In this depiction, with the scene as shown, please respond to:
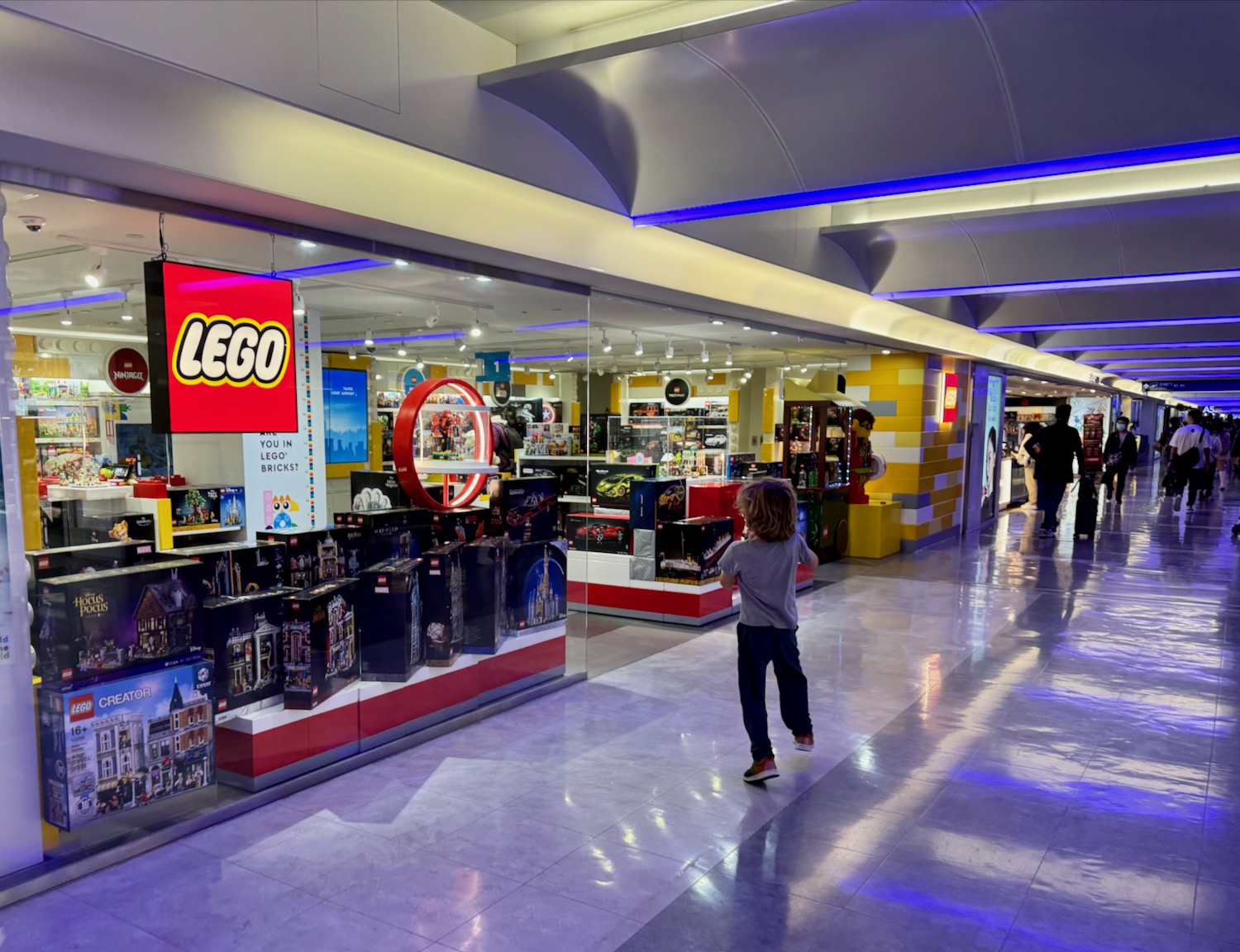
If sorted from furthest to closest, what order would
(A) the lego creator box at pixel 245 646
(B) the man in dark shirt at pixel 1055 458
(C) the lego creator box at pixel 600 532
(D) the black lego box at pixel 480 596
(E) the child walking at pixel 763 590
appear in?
(B) the man in dark shirt at pixel 1055 458 < (C) the lego creator box at pixel 600 532 < (D) the black lego box at pixel 480 596 < (E) the child walking at pixel 763 590 < (A) the lego creator box at pixel 245 646

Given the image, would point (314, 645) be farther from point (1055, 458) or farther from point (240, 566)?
point (1055, 458)

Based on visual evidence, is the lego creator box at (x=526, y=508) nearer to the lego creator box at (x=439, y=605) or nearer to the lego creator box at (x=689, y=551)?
the lego creator box at (x=439, y=605)

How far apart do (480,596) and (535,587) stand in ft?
1.75

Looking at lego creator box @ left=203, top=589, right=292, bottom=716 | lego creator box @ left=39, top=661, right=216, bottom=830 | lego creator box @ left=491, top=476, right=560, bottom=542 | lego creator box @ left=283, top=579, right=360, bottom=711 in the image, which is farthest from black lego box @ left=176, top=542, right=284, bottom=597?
lego creator box @ left=491, top=476, right=560, bottom=542

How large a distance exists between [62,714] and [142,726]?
305 mm

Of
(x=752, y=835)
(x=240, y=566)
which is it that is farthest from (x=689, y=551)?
(x=240, y=566)

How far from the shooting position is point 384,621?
429cm

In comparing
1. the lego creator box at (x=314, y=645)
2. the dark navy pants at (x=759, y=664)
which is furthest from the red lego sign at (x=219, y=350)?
the dark navy pants at (x=759, y=664)

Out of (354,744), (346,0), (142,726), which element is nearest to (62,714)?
(142,726)

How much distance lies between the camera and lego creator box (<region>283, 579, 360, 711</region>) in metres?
3.88

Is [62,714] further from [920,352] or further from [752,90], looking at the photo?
[920,352]

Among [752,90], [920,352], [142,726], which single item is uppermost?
[752,90]

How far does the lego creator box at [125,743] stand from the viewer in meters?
3.14

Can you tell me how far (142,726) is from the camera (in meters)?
3.35
